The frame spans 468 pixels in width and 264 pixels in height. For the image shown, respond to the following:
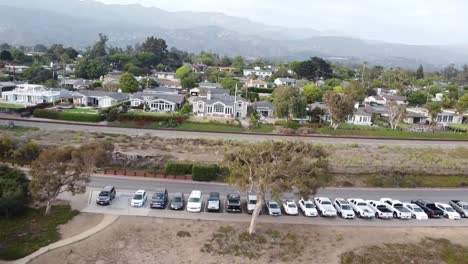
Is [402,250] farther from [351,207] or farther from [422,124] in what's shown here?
[422,124]

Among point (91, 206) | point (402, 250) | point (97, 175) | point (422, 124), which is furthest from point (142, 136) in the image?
point (422, 124)

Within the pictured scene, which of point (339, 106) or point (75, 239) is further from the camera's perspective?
point (339, 106)

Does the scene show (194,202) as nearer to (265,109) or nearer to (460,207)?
(460,207)

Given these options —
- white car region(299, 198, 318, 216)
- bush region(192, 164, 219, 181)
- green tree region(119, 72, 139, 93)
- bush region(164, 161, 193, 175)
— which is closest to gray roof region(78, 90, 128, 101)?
green tree region(119, 72, 139, 93)

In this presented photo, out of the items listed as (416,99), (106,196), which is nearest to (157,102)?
(106,196)

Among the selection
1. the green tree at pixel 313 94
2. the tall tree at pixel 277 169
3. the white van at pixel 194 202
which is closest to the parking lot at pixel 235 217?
the white van at pixel 194 202

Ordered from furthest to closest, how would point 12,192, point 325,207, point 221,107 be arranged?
point 221,107
point 325,207
point 12,192
